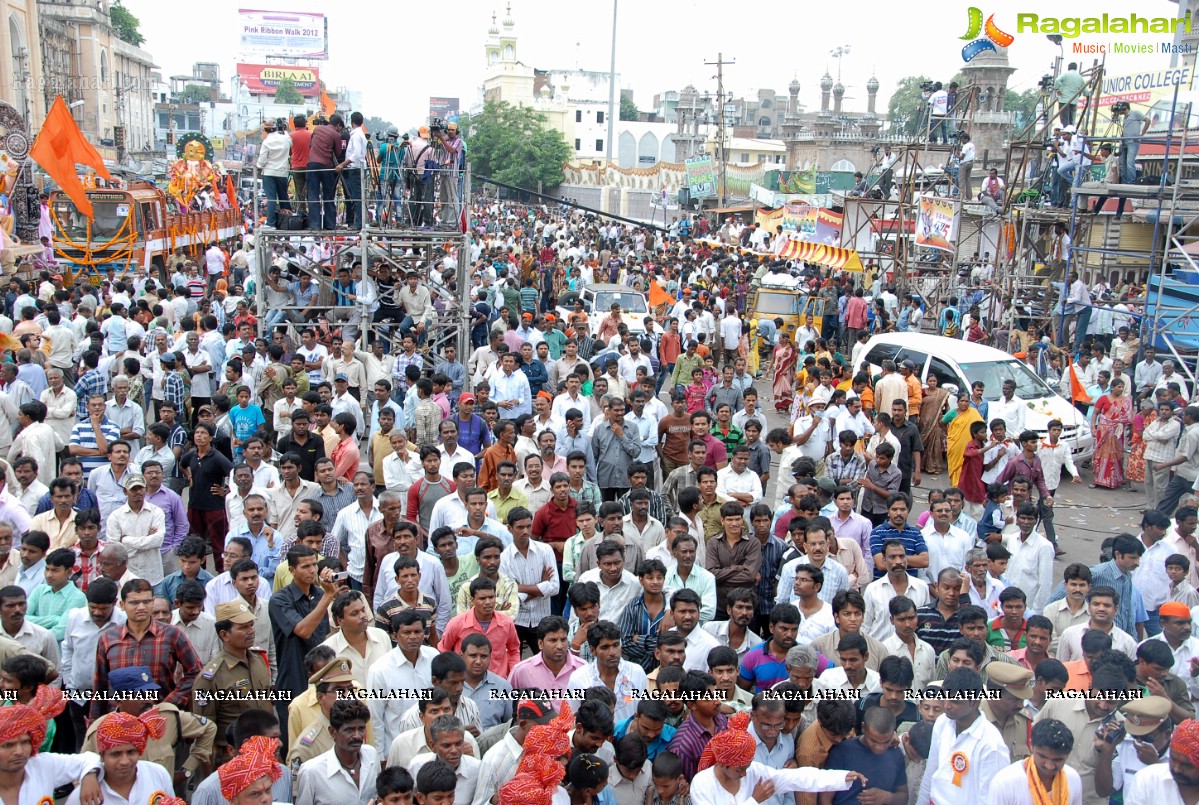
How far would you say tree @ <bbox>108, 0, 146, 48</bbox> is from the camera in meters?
84.3

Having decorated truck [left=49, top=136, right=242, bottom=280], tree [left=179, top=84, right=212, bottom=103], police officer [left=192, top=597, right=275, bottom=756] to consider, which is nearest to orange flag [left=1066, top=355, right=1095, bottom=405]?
police officer [left=192, top=597, right=275, bottom=756]

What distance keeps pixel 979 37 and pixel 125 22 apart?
3020 inches

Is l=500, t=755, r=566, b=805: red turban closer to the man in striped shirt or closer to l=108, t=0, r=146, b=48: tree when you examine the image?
the man in striped shirt

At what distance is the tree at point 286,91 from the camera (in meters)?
93.2

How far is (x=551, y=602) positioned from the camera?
24.2ft

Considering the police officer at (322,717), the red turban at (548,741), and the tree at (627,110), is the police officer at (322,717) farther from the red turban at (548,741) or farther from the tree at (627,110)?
the tree at (627,110)

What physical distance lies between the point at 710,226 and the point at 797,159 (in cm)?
1614

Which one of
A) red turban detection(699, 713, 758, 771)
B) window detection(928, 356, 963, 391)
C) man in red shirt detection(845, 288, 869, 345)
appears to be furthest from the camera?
man in red shirt detection(845, 288, 869, 345)

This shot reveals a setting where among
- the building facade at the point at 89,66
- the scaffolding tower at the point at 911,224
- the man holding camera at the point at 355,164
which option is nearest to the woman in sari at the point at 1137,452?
the scaffolding tower at the point at 911,224

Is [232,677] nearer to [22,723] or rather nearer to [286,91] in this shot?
[22,723]

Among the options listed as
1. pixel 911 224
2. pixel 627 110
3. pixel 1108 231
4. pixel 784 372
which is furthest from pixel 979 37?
pixel 627 110

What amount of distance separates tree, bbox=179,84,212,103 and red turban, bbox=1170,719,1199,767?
382ft

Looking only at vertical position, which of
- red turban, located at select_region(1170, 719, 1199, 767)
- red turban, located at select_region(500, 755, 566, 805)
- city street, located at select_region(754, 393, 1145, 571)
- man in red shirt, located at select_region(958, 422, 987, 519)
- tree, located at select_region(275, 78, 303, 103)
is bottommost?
city street, located at select_region(754, 393, 1145, 571)

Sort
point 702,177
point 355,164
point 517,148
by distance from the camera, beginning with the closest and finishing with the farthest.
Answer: point 355,164 → point 702,177 → point 517,148
